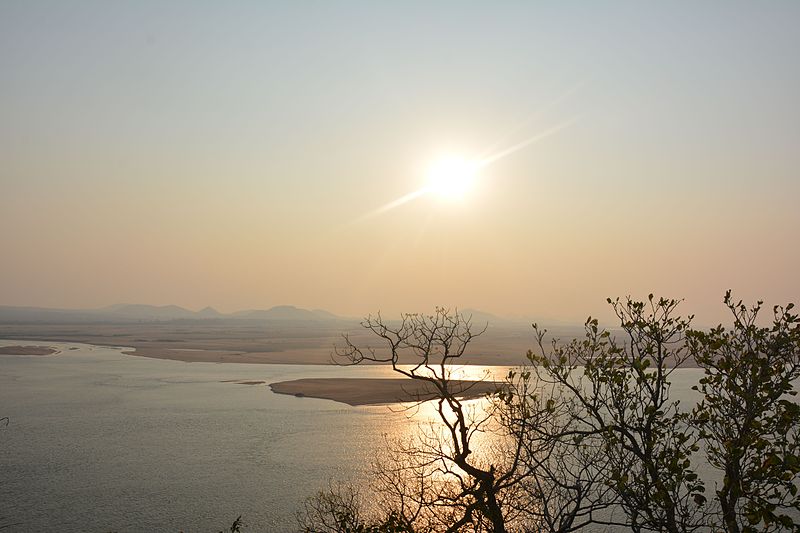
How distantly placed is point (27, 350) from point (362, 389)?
6577 cm

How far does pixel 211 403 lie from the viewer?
46.3m

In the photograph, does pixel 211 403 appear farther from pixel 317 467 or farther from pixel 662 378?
pixel 662 378

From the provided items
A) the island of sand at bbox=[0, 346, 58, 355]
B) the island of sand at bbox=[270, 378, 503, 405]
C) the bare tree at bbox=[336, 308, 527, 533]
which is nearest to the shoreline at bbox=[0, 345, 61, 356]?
the island of sand at bbox=[0, 346, 58, 355]

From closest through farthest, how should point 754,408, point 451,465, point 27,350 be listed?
point 754,408 → point 451,465 → point 27,350

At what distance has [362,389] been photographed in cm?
5278

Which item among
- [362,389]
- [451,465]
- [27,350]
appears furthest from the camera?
[27,350]

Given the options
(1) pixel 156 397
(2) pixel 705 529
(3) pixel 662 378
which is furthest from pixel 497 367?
(3) pixel 662 378

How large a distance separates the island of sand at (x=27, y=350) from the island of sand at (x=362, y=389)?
51208mm

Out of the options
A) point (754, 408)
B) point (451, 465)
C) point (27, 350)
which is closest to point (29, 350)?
point (27, 350)

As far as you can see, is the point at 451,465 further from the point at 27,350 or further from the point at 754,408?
the point at 27,350

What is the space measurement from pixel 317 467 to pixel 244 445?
6.82 metres

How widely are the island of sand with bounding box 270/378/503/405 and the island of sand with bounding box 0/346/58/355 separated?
168 ft

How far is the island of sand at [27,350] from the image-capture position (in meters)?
86.6

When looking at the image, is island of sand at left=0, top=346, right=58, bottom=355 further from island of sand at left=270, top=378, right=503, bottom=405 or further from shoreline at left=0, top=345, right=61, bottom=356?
island of sand at left=270, top=378, right=503, bottom=405
